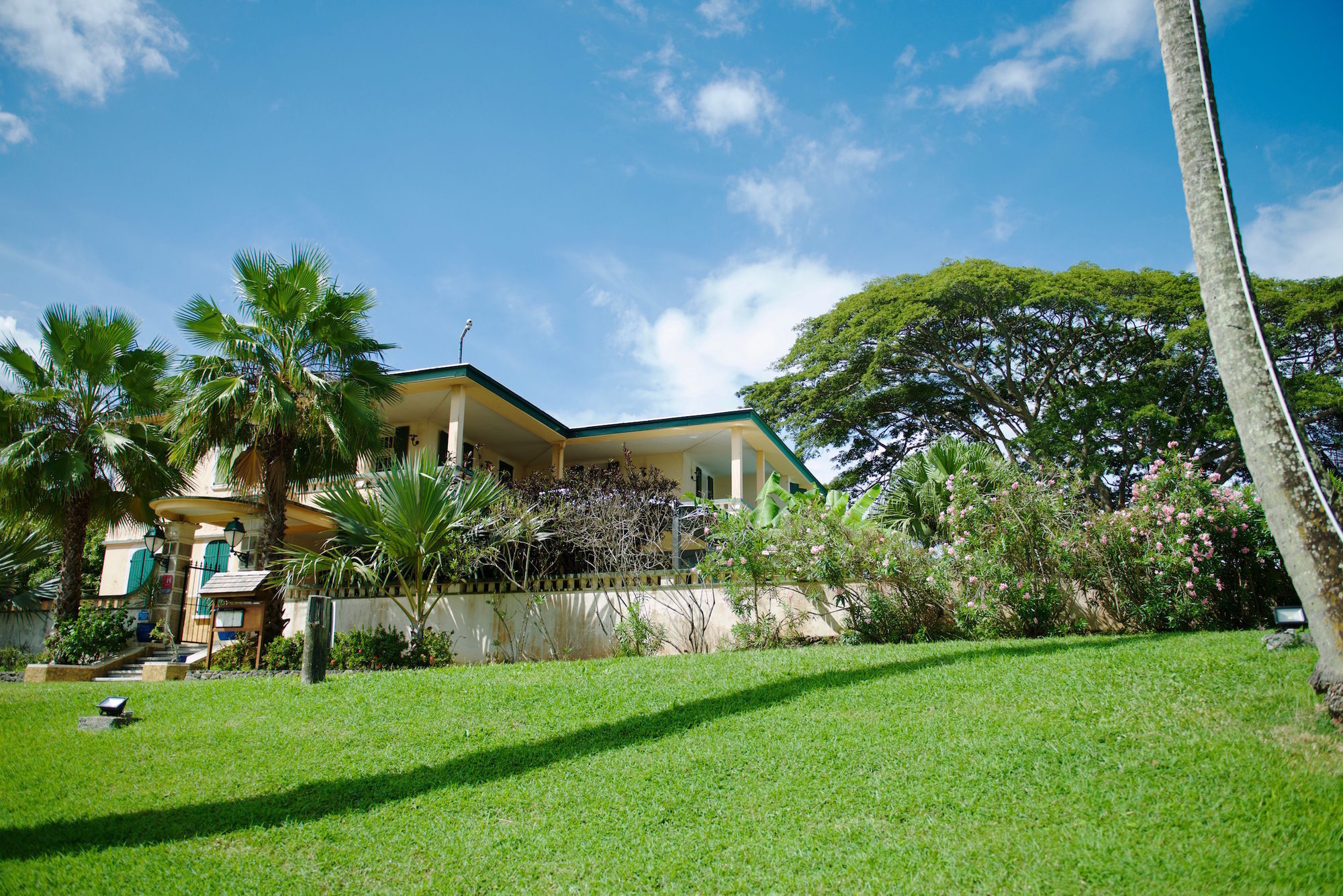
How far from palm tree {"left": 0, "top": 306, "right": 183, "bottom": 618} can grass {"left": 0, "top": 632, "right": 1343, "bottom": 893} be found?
26.2 feet

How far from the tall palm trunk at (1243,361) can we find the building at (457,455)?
40.3 ft

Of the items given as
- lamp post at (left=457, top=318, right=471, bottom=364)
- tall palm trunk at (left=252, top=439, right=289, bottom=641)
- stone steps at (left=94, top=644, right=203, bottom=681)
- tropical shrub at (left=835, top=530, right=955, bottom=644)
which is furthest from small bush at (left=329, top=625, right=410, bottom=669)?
lamp post at (left=457, top=318, right=471, bottom=364)

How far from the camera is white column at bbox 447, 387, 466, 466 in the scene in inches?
640

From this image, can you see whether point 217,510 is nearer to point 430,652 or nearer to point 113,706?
point 430,652

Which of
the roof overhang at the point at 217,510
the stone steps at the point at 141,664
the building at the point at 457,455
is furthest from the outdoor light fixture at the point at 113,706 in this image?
the roof overhang at the point at 217,510

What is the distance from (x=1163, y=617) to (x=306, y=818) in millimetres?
9943

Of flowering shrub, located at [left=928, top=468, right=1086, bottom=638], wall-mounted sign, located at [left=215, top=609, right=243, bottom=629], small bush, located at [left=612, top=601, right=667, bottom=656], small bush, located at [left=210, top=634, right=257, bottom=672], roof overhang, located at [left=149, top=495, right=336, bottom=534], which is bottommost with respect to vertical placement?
small bush, located at [left=210, top=634, right=257, bottom=672]

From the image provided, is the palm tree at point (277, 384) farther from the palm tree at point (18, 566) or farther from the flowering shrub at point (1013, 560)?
the flowering shrub at point (1013, 560)

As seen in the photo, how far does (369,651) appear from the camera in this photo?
12125 millimetres

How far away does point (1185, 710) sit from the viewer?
5.59 meters

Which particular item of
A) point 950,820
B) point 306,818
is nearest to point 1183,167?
point 950,820

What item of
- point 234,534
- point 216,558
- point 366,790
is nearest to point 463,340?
point 216,558

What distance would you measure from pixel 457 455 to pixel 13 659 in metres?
9.24

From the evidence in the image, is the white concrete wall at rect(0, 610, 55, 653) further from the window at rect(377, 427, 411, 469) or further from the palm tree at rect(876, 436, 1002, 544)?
the palm tree at rect(876, 436, 1002, 544)
